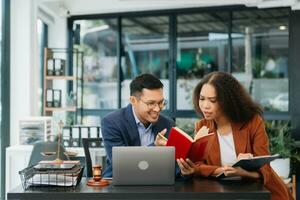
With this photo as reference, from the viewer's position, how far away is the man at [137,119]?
89.4 inches

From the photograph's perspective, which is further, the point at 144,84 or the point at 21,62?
the point at 21,62

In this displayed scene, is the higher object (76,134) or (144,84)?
(144,84)

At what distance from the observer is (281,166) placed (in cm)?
432

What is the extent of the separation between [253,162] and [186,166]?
335 mm

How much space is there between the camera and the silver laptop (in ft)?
6.00

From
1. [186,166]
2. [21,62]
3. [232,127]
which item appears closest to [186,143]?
[186,166]

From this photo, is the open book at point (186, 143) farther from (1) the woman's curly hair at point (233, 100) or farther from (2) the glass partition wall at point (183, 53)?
(2) the glass partition wall at point (183, 53)

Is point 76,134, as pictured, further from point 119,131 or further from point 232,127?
point 232,127

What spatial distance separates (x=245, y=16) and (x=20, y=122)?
319 cm

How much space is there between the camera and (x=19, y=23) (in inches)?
172

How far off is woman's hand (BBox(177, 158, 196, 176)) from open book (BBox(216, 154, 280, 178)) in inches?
5.6

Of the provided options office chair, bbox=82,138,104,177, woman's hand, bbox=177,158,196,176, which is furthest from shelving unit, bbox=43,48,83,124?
woman's hand, bbox=177,158,196,176

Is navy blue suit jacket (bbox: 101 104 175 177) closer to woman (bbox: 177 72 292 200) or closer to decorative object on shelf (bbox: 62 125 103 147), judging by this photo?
woman (bbox: 177 72 292 200)

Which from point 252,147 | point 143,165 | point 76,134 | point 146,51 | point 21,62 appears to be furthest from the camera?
point 146,51
